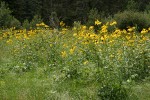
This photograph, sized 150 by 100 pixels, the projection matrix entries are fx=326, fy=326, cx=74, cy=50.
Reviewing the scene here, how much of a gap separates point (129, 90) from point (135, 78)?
94 centimetres

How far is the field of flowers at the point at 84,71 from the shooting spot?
5.27 m

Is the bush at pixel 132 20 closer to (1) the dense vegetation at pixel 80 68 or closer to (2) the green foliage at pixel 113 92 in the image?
(1) the dense vegetation at pixel 80 68

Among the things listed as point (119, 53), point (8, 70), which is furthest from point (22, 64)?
point (119, 53)

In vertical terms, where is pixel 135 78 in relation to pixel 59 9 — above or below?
above

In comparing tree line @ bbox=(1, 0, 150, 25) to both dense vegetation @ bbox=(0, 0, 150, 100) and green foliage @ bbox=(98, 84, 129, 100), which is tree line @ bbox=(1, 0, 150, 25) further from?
green foliage @ bbox=(98, 84, 129, 100)

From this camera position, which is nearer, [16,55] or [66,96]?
[66,96]

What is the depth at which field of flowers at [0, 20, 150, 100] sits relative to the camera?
5.27 meters

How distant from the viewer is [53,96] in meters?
5.32

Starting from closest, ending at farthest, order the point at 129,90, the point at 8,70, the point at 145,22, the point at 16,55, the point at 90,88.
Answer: the point at 129,90, the point at 90,88, the point at 8,70, the point at 16,55, the point at 145,22

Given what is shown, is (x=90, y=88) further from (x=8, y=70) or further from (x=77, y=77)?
(x=8, y=70)

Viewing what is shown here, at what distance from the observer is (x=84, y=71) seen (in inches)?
245

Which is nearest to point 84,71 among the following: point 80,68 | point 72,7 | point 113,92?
point 80,68

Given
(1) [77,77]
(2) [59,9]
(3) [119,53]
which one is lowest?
(2) [59,9]

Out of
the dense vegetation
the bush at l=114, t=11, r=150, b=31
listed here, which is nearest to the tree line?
the bush at l=114, t=11, r=150, b=31
